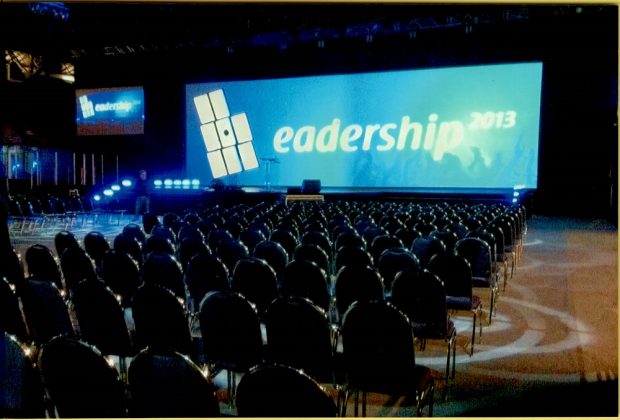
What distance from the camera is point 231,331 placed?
330 centimetres

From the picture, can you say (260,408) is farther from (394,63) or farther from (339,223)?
(394,63)

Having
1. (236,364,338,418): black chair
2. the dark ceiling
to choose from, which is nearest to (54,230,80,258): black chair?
(236,364,338,418): black chair

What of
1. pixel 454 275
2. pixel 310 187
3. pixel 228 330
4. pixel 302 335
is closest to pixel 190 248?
pixel 454 275

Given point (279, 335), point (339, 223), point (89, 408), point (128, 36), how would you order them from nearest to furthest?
1. point (89, 408)
2. point (279, 335)
3. point (339, 223)
4. point (128, 36)

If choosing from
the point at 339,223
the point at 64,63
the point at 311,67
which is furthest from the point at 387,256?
the point at 64,63

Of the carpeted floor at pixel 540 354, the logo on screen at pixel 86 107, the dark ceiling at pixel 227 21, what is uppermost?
the dark ceiling at pixel 227 21

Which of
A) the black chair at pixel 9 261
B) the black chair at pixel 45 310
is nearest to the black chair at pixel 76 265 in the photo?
the black chair at pixel 9 261

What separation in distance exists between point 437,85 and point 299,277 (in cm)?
1365

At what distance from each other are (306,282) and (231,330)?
48.5 inches

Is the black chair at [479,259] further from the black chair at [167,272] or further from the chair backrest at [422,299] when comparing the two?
the black chair at [167,272]

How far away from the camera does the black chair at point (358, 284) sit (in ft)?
13.9

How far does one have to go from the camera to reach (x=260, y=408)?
2.01 meters

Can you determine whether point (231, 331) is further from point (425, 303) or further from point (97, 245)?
point (97, 245)

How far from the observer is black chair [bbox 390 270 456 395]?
3908 millimetres
